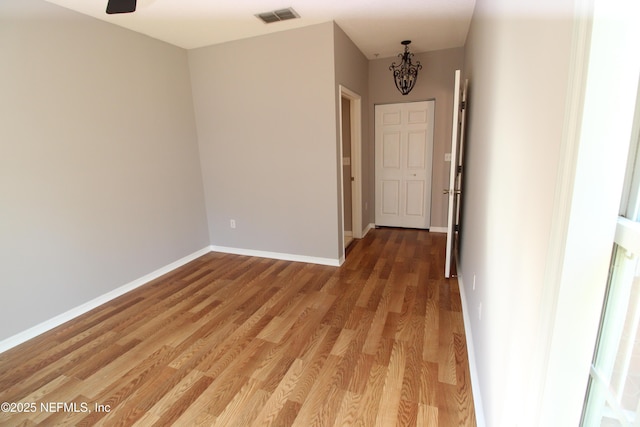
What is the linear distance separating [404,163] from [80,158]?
13.4ft

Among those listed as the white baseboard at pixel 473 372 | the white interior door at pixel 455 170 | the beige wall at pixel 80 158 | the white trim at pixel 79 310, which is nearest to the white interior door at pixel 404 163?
the white interior door at pixel 455 170

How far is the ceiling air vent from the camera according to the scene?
2809 millimetres

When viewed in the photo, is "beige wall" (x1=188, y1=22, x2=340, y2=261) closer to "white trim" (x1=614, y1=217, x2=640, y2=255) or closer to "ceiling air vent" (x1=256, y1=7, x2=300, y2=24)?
"ceiling air vent" (x1=256, y1=7, x2=300, y2=24)

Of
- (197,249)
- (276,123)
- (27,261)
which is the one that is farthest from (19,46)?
(197,249)

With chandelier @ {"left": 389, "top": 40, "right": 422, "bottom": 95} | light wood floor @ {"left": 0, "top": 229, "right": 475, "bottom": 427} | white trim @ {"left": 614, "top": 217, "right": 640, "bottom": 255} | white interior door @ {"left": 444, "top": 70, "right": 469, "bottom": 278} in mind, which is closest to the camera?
white trim @ {"left": 614, "top": 217, "right": 640, "bottom": 255}

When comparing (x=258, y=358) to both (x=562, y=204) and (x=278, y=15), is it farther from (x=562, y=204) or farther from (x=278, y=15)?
(x=278, y=15)

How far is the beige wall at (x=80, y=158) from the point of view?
2.27m

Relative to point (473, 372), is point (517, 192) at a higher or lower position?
higher

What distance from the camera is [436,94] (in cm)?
439

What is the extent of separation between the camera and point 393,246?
4195 mm

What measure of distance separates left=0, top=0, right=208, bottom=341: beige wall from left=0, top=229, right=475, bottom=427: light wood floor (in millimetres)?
402

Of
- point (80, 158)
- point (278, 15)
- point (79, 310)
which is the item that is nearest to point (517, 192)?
point (278, 15)

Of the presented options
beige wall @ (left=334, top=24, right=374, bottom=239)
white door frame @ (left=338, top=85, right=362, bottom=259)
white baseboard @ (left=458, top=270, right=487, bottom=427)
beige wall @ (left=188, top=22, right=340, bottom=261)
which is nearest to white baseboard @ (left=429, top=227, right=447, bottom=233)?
beige wall @ (left=334, top=24, right=374, bottom=239)

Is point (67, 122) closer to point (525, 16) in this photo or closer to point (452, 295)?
point (525, 16)
